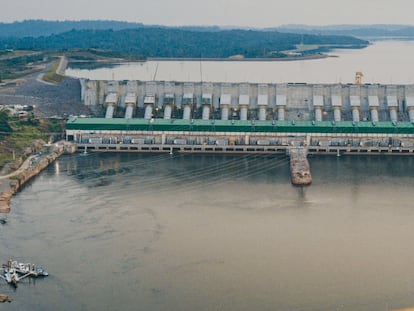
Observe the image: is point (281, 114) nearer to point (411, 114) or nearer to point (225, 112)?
point (225, 112)

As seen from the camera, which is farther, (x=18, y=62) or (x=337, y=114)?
(x=18, y=62)

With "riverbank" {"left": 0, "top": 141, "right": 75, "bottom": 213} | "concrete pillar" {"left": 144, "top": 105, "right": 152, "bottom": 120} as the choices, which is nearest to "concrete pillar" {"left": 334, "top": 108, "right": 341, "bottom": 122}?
"concrete pillar" {"left": 144, "top": 105, "right": 152, "bottom": 120}

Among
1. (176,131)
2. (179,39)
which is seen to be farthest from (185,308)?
(179,39)

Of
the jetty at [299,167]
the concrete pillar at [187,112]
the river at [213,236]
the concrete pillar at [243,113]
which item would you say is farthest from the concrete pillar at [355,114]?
the concrete pillar at [187,112]

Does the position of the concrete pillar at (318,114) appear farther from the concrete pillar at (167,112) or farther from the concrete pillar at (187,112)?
the concrete pillar at (167,112)

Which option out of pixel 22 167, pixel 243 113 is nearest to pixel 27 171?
pixel 22 167
